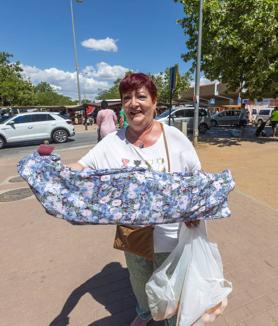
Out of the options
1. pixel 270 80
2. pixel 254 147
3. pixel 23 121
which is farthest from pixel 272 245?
pixel 23 121

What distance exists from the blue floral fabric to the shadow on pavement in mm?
1425

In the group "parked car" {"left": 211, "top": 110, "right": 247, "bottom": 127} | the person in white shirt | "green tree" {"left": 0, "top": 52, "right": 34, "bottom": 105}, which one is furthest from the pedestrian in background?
"green tree" {"left": 0, "top": 52, "right": 34, "bottom": 105}

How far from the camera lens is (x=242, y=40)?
1027 cm

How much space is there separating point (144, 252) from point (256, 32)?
1069 cm

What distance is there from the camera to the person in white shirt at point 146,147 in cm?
168

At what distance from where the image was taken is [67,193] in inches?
55.3

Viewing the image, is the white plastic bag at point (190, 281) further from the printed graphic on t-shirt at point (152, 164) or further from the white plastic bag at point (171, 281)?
the printed graphic on t-shirt at point (152, 164)

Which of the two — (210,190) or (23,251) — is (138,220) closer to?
(210,190)

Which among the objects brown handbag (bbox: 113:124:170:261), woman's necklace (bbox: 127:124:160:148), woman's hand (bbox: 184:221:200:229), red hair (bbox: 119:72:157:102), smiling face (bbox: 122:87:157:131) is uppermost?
red hair (bbox: 119:72:157:102)

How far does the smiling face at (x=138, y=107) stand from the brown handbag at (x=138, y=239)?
Answer: 0.16 metres

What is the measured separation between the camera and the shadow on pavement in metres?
2.36

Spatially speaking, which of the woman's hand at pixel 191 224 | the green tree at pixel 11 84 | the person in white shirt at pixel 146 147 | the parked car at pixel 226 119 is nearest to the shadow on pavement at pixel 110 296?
the person in white shirt at pixel 146 147

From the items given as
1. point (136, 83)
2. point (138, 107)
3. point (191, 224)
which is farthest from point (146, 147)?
point (191, 224)

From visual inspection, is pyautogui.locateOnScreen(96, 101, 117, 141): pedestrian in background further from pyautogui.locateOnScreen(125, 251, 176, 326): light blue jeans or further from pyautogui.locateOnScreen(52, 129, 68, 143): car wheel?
pyautogui.locateOnScreen(125, 251, 176, 326): light blue jeans
